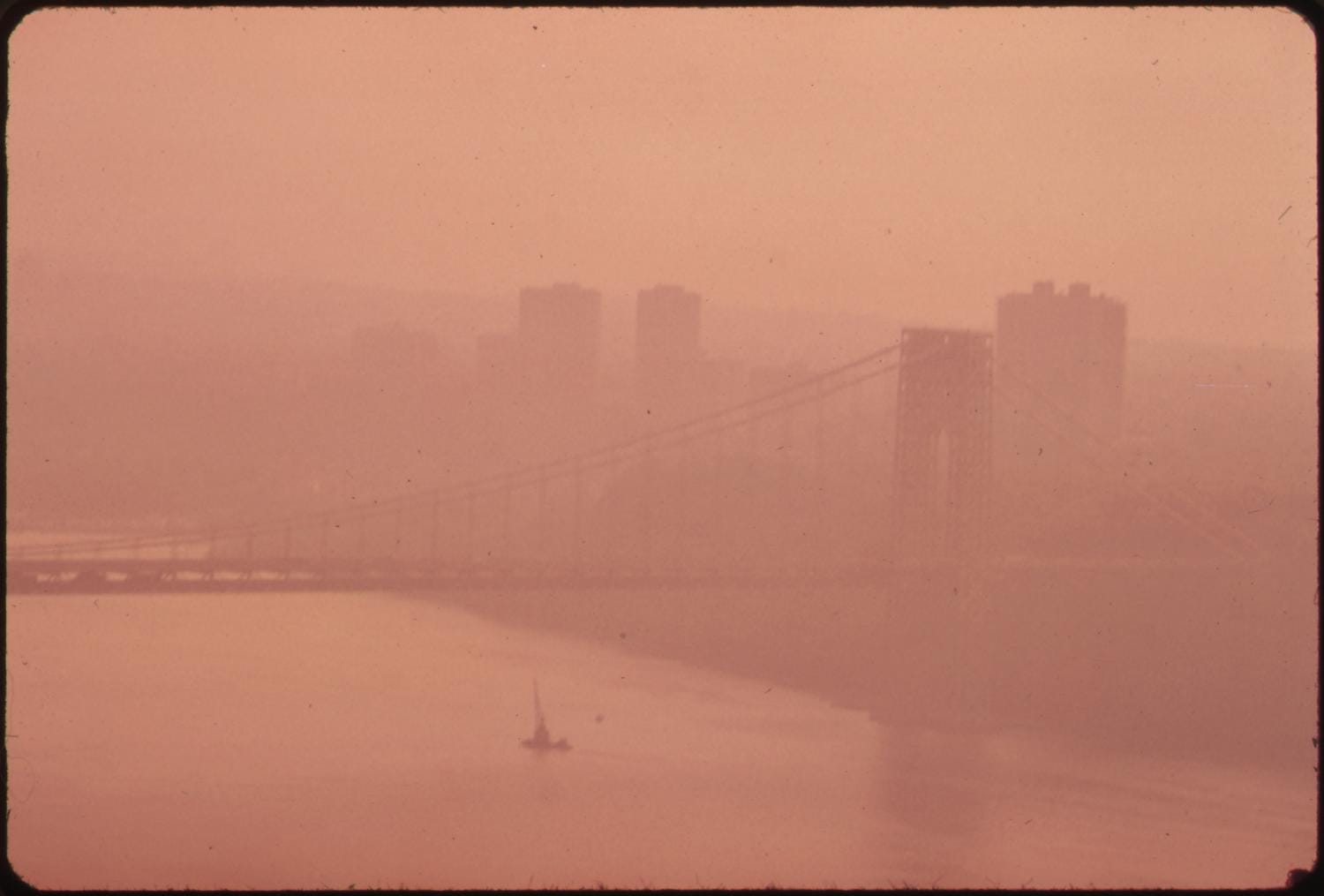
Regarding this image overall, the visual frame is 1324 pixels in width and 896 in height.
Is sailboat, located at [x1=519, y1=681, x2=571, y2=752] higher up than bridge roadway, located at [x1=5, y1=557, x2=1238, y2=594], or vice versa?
bridge roadway, located at [x1=5, y1=557, x2=1238, y2=594]

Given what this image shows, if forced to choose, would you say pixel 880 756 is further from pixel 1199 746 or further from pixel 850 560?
pixel 1199 746

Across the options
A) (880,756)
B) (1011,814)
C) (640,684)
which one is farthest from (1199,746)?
(640,684)

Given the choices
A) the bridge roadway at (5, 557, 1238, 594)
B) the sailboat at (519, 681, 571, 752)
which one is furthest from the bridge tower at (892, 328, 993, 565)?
the sailboat at (519, 681, 571, 752)

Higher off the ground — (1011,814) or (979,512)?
(979,512)

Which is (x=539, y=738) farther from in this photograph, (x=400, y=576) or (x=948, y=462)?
(x=948, y=462)

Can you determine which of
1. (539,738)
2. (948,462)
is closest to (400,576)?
(539,738)

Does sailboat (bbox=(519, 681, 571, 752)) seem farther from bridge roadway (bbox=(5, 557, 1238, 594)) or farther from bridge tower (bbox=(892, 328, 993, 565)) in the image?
bridge tower (bbox=(892, 328, 993, 565))
